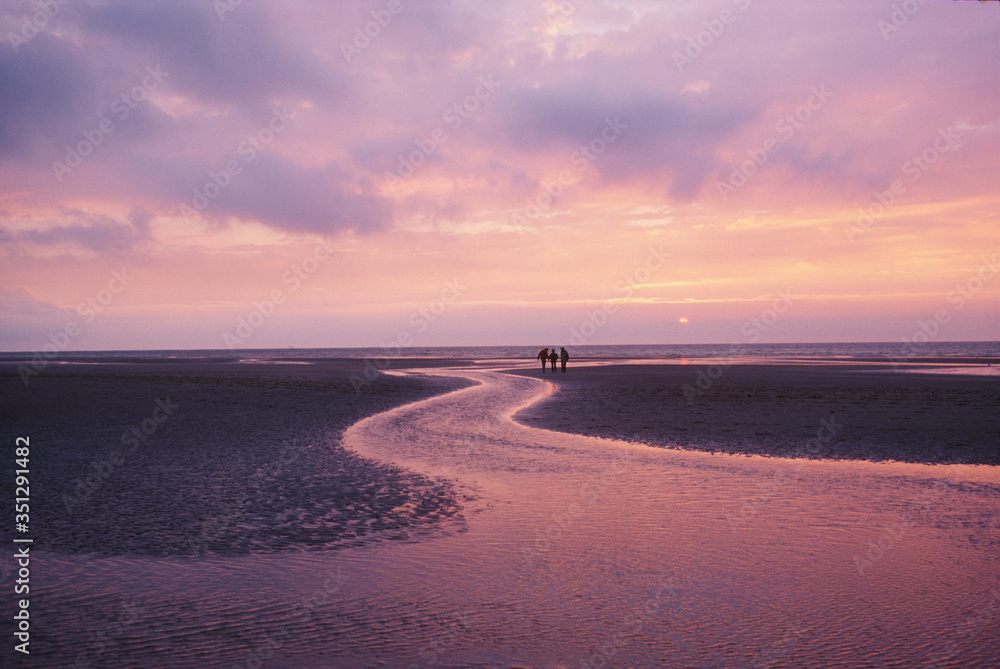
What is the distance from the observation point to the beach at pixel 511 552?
7.00m

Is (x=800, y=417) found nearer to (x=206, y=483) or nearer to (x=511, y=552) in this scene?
(x=511, y=552)

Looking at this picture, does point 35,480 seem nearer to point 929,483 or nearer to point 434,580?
point 434,580

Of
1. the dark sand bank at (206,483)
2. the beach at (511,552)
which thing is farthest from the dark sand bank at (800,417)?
the dark sand bank at (206,483)

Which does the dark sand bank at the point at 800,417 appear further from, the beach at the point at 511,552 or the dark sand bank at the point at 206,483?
the dark sand bank at the point at 206,483

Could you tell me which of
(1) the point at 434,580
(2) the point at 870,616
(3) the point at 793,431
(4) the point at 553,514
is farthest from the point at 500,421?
(2) the point at 870,616

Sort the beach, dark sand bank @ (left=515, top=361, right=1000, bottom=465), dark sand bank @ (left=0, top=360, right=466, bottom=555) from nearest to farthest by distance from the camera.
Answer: the beach
dark sand bank @ (left=0, top=360, right=466, bottom=555)
dark sand bank @ (left=515, top=361, right=1000, bottom=465)

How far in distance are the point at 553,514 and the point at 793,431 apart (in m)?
13.4

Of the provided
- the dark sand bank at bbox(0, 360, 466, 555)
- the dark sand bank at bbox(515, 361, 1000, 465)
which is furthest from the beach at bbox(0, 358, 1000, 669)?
the dark sand bank at bbox(515, 361, 1000, 465)

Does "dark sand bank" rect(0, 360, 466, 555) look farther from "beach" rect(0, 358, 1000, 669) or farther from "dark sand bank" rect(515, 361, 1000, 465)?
"dark sand bank" rect(515, 361, 1000, 465)

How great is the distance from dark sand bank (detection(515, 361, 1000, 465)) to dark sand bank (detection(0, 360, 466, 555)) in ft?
30.4

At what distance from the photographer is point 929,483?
47.8ft

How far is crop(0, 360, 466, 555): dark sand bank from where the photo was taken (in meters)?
11.1

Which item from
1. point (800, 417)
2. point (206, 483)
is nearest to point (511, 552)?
point (206, 483)

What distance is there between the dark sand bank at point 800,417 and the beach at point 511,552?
37cm
